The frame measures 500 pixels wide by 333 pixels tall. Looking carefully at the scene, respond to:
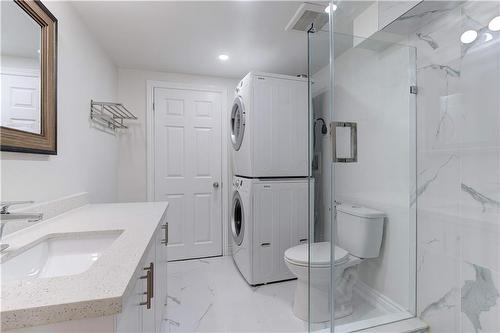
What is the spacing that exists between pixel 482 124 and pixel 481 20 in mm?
511

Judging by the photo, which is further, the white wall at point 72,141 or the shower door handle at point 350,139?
the shower door handle at point 350,139

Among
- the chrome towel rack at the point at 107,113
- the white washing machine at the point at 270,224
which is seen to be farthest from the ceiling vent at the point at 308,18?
the chrome towel rack at the point at 107,113

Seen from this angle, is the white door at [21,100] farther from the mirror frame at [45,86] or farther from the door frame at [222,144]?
the door frame at [222,144]

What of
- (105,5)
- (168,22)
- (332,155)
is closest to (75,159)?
(105,5)

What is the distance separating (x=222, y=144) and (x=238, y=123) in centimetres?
59

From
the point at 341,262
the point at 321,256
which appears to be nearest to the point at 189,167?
the point at 321,256

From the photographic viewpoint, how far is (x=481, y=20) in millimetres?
1227

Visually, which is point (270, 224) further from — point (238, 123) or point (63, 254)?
point (63, 254)

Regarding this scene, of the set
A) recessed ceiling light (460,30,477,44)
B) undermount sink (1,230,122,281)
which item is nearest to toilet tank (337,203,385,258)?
recessed ceiling light (460,30,477,44)

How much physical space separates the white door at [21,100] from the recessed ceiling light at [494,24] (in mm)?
2189

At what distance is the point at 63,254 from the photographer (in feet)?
3.45

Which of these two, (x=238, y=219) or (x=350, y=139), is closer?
(x=350, y=139)

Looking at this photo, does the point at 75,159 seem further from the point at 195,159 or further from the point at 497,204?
the point at 497,204

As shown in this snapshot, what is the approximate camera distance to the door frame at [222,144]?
286 centimetres
